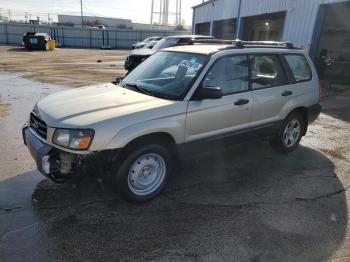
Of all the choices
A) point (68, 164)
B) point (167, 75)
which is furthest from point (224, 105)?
point (68, 164)

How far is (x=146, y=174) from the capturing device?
3.93 metres

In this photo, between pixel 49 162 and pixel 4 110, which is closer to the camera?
pixel 49 162

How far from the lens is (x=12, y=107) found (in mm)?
8398

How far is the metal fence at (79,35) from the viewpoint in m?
39.1

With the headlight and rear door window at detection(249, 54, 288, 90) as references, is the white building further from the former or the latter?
the headlight

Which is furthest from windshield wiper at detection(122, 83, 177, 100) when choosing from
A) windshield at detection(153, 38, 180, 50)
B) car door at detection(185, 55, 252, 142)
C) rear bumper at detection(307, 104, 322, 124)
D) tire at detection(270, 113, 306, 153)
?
windshield at detection(153, 38, 180, 50)

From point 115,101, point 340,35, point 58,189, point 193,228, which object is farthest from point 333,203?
point 340,35

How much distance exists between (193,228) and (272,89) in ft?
8.52

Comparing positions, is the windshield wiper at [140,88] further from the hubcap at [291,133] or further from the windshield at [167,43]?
the windshield at [167,43]

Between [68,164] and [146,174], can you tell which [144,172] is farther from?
[68,164]

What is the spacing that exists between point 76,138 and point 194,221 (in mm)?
1546

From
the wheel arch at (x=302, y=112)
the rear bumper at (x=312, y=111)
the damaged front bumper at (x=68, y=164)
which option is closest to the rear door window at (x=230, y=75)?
the wheel arch at (x=302, y=112)

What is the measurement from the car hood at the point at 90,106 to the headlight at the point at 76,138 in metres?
0.06

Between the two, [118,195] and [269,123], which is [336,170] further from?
[118,195]
